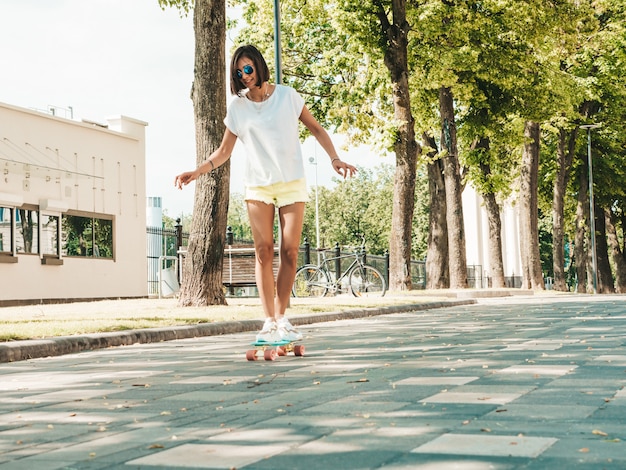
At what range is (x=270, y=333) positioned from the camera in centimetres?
788

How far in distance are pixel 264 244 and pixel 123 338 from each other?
3615 mm

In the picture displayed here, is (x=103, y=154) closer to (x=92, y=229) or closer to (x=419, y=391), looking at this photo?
(x=92, y=229)

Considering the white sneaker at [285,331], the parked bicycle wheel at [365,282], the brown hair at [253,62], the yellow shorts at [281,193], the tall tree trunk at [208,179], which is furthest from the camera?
the parked bicycle wheel at [365,282]

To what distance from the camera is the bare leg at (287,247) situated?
25.6 feet

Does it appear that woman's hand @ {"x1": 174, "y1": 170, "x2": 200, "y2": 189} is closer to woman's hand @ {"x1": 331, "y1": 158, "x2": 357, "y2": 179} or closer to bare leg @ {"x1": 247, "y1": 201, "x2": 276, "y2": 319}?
bare leg @ {"x1": 247, "y1": 201, "x2": 276, "y2": 319}

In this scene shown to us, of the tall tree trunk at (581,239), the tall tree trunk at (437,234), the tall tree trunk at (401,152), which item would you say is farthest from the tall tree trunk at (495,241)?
the tall tree trunk at (401,152)

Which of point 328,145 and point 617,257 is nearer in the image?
point 328,145

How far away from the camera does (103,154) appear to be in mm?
33562

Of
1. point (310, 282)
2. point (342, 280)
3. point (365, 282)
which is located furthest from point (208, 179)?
point (310, 282)

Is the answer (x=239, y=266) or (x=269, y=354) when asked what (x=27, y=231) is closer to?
(x=239, y=266)

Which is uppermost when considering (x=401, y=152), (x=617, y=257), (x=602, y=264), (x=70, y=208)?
(x=401, y=152)

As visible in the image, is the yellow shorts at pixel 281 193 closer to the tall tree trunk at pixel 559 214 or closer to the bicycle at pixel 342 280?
the bicycle at pixel 342 280

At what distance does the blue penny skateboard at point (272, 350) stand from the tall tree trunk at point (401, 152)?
53.9 feet

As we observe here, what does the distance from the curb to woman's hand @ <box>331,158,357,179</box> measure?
12.2ft
